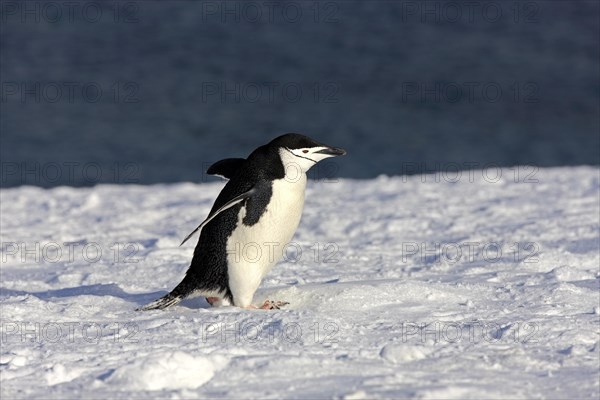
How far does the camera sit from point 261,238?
14.2 ft

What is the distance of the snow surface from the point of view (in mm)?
3322

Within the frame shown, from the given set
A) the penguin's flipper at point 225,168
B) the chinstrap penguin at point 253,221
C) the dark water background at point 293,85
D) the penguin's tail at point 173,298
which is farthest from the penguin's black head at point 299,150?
the dark water background at point 293,85

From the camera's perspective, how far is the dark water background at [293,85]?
14.1 meters

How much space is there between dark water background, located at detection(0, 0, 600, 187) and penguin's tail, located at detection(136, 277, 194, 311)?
872 centimetres

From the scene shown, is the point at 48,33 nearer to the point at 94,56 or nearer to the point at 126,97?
the point at 94,56

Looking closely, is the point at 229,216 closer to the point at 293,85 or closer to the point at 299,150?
the point at 299,150

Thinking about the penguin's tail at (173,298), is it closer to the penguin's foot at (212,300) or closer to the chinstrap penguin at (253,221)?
the chinstrap penguin at (253,221)

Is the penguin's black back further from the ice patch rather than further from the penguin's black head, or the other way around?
the ice patch

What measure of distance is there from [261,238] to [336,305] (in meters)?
0.43

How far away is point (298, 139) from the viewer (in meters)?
4.34

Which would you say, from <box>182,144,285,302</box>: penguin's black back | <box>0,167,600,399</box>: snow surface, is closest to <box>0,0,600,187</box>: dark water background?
<box>0,167,600,399</box>: snow surface

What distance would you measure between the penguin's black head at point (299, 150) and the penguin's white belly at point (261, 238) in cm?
8

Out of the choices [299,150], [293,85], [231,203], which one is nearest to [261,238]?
[231,203]

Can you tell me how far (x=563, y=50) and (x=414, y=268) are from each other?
1357 cm
